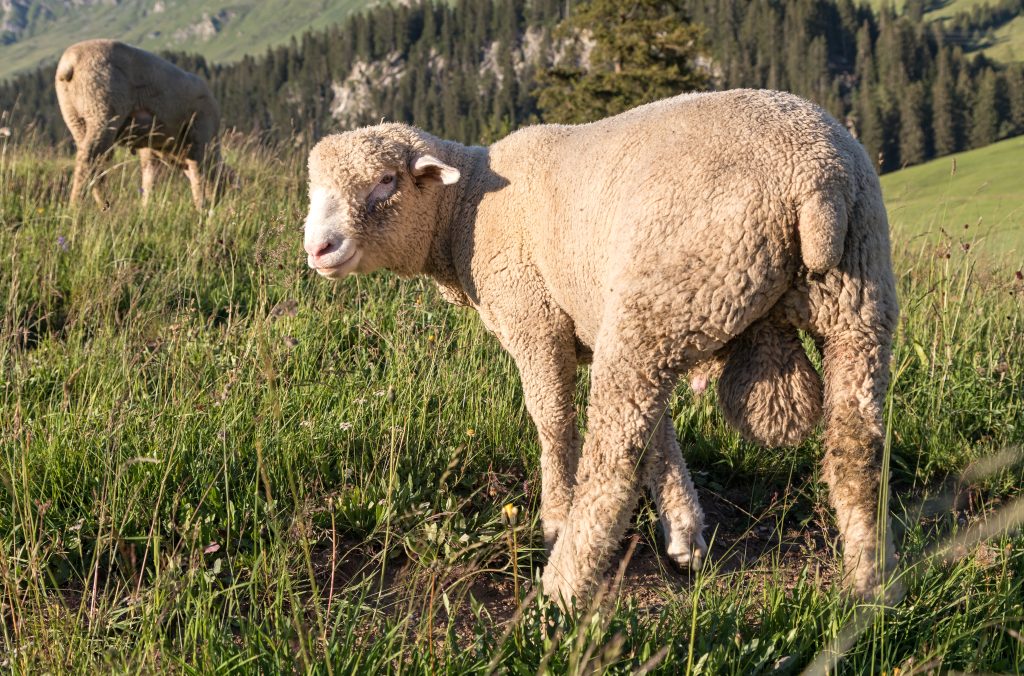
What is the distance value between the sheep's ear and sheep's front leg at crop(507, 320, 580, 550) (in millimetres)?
681

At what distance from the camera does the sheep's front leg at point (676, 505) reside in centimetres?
340

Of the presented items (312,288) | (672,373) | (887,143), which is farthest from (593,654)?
(887,143)

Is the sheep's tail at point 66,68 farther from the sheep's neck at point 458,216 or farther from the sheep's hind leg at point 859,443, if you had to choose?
the sheep's hind leg at point 859,443

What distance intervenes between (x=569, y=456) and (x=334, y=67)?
128 m

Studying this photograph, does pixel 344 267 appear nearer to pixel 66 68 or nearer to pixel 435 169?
pixel 435 169

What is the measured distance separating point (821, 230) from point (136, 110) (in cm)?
835

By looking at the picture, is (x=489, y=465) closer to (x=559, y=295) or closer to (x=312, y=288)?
(x=559, y=295)

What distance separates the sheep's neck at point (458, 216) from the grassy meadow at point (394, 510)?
0.59m

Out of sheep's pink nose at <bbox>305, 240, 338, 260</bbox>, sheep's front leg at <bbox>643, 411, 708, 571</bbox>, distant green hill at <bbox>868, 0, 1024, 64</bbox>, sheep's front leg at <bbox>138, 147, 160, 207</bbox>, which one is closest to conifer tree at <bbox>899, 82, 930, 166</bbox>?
distant green hill at <bbox>868, 0, 1024, 64</bbox>

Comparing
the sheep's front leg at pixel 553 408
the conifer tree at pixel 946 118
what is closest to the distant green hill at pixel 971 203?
the sheep's front leg at pixel 553 408

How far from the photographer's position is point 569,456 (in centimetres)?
342

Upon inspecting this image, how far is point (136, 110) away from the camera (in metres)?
8.77

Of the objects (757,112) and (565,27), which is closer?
(757,112)

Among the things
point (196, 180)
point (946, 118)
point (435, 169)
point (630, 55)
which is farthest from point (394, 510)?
point (946, 118)
